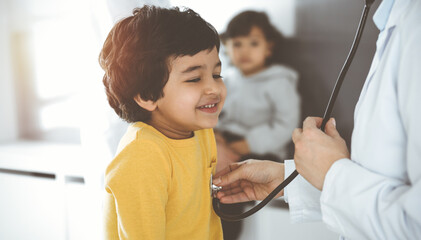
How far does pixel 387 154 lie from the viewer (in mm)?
460

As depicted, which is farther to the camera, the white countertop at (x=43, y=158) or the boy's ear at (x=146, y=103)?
the white countertop at (x=43, y=158)

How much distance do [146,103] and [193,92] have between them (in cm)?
11

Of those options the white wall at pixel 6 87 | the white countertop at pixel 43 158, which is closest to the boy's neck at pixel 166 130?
the white countertop at pixel 43 158

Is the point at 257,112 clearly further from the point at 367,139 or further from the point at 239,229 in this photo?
the point at 367,139

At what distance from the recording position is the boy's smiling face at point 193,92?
0.68m

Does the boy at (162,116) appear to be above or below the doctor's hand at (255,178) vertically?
above

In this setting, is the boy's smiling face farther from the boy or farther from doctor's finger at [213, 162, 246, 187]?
doctor's finger at [213, 162, 246, 187]

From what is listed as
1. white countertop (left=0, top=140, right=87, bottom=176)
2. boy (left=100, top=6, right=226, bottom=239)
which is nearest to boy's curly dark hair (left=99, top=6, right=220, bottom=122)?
boy (left=100, top=6, right=226, bottom=239)

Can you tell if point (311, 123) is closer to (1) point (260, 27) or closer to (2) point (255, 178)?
(2) point (255, 178)

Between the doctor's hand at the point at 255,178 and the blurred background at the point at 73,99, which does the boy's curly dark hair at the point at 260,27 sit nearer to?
the blurred background at the point at 73,99

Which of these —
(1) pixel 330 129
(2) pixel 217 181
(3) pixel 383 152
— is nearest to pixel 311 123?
(1) pixel 330 129

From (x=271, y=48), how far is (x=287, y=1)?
19 centimetres

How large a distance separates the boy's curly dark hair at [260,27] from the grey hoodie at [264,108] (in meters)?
0.05

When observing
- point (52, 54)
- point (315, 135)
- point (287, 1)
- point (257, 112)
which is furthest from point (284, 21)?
point (52, 54)
